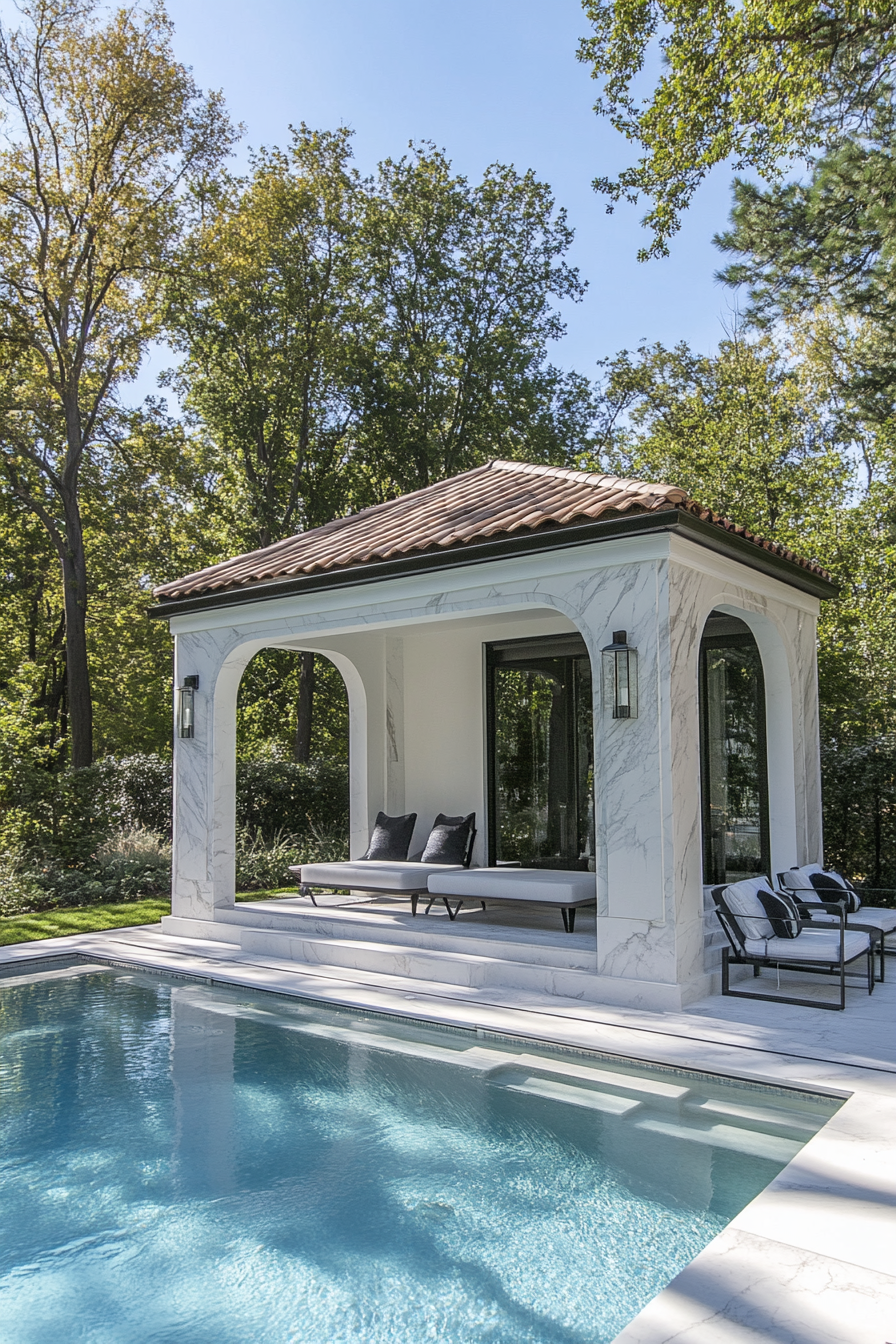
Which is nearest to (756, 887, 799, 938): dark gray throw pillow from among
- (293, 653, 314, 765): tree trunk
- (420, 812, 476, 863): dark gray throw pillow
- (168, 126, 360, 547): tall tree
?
(420, 812, 476, 863): dark gray throw pillow

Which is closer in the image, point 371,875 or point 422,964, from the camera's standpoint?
point 422,964

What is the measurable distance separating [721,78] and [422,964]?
9734 mm

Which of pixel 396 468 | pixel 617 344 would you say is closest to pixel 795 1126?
pixel 396 468

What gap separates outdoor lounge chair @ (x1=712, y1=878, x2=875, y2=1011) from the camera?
746cm

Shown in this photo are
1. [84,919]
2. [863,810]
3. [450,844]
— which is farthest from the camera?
[863,810]

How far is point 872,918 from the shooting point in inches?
350

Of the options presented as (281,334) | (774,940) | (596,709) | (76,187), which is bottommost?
(774,940)

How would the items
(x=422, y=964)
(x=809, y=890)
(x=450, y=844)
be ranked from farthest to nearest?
(x=450, y=844) < (x=809, y=890) < (x=422, y=964)

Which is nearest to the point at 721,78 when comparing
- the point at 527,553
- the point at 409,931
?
the point at 527,553

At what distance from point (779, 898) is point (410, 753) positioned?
6631mm

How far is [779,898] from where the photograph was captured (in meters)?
7.99

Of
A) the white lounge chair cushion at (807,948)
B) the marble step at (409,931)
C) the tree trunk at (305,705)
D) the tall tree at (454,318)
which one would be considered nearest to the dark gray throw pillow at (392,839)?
the marble step at (409,931)

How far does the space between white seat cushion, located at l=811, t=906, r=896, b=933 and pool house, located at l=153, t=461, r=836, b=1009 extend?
0.94 metres

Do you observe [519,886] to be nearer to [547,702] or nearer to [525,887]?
[525,887]
